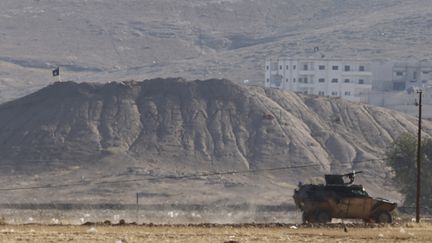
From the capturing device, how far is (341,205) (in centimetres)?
5909

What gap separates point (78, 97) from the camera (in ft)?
442

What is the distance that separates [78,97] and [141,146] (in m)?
13.4

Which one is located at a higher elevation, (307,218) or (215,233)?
(215,233)

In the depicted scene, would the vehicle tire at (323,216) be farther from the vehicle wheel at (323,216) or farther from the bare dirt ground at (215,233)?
the bare dirt ground at (215,233)

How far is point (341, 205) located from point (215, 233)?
15.6 m

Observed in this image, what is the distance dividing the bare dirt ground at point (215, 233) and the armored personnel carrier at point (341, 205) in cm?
662

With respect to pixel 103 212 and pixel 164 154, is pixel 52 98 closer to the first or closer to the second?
pixel 164 154

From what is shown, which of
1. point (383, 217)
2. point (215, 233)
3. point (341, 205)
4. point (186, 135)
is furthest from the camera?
point (186, 135)

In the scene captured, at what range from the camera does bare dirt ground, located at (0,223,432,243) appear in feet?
134

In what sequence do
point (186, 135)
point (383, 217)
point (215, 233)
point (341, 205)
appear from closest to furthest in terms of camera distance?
point (215, 233)
point (383, 217)
point (341, 205)
point (186, 135)

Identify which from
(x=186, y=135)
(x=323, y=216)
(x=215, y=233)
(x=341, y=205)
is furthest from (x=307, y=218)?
(x=186, y=135)

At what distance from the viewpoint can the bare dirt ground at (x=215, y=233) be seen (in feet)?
134

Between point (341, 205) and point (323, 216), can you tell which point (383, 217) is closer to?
point (341, 205)

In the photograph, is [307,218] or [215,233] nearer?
[215,233]
